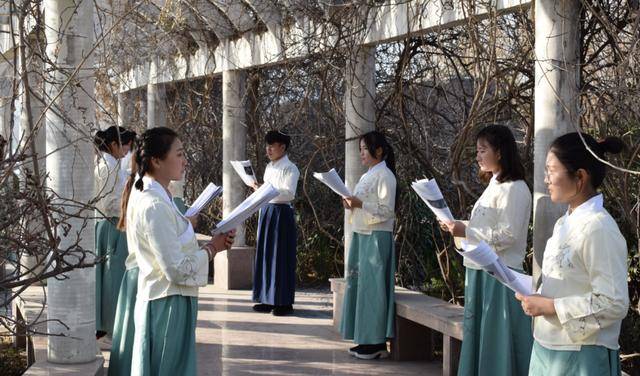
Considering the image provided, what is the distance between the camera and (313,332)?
26.2 feet

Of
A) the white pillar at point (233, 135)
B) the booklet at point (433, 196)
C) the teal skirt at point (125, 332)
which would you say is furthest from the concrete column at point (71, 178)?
the white pillar at point (233, 135)

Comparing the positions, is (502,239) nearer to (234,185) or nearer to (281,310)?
(281,310)

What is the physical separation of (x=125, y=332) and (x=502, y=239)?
2.03 metres

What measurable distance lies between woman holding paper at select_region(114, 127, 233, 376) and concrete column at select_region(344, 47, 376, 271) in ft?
10.8

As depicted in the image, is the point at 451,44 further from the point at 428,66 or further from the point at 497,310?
the point at 497,310

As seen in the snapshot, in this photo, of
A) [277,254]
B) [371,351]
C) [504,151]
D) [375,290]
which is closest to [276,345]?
[371,351]

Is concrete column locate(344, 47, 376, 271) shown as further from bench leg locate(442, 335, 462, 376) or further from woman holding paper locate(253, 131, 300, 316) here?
bench leg locate(442, 335, 462, 376)

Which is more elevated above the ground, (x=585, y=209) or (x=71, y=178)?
(x=71, y=178)

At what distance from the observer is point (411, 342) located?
22.9 feet

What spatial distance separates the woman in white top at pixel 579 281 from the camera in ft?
10.5

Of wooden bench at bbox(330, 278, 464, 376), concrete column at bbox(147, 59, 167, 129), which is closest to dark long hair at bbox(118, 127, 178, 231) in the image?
wooden bench at bbox(330, 278, 464, 376)

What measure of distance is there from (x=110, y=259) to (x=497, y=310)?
124 inches

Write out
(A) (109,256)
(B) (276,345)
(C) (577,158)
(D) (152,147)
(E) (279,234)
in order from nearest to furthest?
(C) (577,158), (D) (152,147), (A) (109,256), (B) (276,345), (E) (279,234)

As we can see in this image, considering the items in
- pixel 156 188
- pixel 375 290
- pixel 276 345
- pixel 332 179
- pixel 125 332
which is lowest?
pixel 276 345
